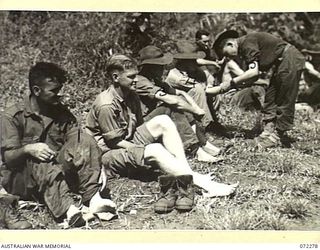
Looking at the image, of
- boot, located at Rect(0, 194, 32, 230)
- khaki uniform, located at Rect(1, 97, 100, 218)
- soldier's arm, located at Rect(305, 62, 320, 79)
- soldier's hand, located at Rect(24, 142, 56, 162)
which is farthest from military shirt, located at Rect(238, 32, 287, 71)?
boot, located at Rect(0, 194, 32, 230)

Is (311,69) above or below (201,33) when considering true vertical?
below

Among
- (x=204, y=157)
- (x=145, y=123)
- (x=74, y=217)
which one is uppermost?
(x=145, y=123)

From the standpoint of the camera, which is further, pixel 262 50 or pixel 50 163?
pixel 262 50

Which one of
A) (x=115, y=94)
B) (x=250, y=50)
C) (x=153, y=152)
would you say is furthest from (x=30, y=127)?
(x=250, y=50)

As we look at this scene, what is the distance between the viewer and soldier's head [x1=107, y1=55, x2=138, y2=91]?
1799mm

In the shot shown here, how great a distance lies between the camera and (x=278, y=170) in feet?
5.95

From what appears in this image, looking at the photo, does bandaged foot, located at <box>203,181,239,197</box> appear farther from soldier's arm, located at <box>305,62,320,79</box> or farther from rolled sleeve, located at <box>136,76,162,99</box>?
soldier's arm, located at <box>305,62,320,79</box>

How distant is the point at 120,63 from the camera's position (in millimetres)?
1810

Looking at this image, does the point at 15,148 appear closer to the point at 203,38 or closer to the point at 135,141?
the point at 135,141

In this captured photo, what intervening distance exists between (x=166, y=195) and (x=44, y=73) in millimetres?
530
